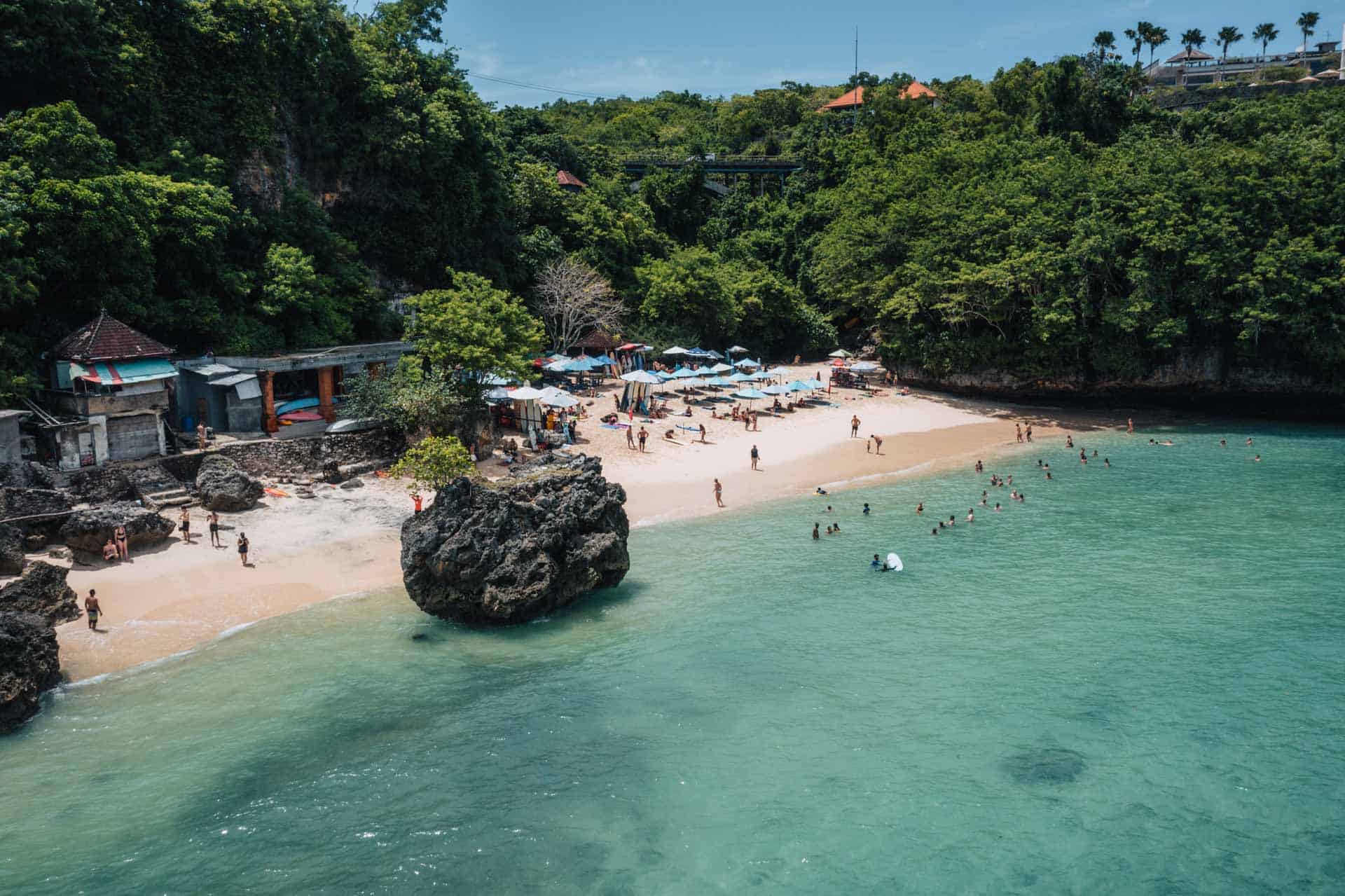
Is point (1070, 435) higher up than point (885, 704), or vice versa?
point (1070, 435)

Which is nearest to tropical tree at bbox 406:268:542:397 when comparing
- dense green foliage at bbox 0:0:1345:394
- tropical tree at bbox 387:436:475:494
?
dense green foliage at bbox 0:0:1345:394

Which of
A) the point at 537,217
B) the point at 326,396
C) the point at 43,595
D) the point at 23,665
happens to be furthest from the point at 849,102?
the point at 23,665

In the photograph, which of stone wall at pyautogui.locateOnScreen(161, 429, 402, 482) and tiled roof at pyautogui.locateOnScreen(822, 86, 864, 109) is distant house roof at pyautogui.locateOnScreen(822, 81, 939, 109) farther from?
stone wall at pyautogui.locateOnScreen(161, 429, 402, 482)

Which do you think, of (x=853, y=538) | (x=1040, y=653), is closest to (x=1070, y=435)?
(x=853, y=538)

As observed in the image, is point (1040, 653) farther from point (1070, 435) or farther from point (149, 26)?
point (149, 26)

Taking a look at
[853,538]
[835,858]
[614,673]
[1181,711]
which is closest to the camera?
[835,858]
